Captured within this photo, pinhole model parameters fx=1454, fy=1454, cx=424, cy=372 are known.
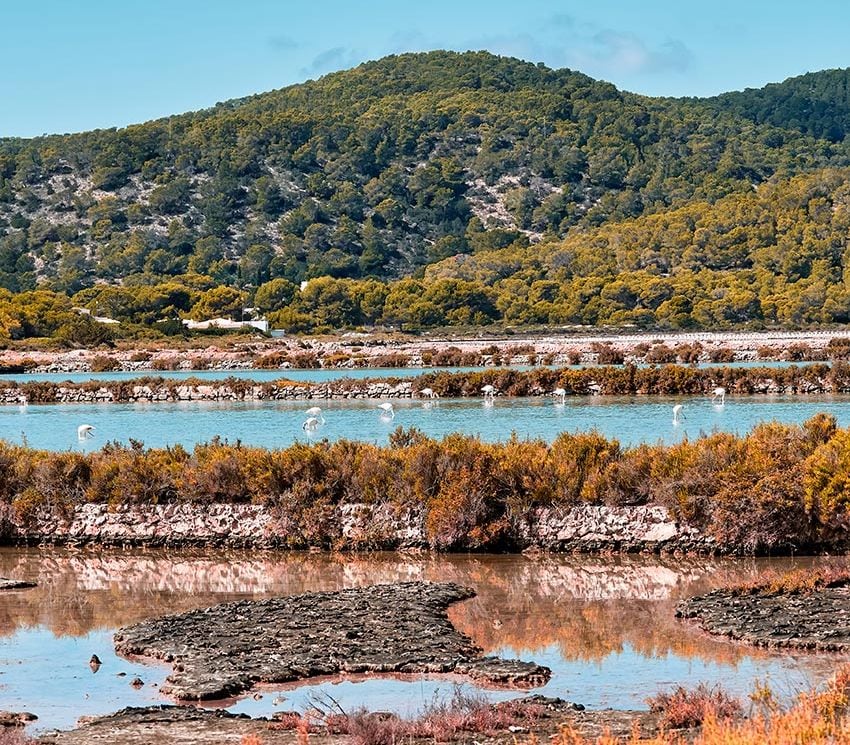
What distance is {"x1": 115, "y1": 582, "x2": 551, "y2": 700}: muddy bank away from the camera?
41.5 feet

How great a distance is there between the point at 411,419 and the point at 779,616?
2527 centimetres

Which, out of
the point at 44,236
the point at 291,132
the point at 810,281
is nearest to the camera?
the point at 810,281

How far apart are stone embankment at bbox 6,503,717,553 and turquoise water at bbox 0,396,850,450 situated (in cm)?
973

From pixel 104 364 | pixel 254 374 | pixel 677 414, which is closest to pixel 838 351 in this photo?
pixel 677 414

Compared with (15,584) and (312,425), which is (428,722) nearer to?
(15,584)

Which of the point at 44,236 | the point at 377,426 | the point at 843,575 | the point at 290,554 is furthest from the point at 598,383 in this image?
the point at 44,236

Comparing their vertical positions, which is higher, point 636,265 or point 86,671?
point 636,265

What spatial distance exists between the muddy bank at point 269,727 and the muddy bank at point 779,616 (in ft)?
9.01

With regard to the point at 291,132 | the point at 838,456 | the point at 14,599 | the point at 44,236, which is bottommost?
the point at 14,599

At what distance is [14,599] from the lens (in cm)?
1748

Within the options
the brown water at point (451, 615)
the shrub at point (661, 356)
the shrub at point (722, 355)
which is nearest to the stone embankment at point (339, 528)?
the brown water at point (451, 615)

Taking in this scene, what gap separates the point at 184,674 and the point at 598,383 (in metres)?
35.9

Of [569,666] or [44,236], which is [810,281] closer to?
[44,236]

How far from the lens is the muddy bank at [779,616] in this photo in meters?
13.2
